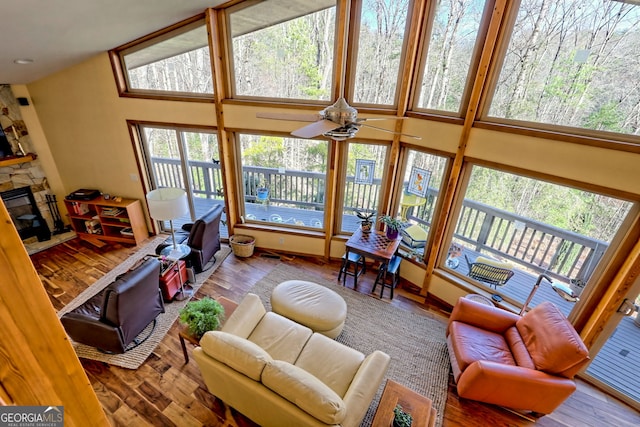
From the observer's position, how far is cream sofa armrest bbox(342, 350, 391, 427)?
82.2 inches

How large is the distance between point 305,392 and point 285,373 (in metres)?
0.20

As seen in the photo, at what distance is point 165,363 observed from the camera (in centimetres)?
312

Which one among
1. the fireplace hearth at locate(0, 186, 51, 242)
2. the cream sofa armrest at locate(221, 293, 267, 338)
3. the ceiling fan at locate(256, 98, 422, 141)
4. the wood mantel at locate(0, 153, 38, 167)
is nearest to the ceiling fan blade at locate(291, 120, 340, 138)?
the ceiling fan at locate(256, 98, 422, 141)

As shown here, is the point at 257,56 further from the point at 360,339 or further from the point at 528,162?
the point at 360,339

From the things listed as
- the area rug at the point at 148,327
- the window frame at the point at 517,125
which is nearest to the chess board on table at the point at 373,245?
the window frame at the point at 517,125

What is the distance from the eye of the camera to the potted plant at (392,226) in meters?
4.17

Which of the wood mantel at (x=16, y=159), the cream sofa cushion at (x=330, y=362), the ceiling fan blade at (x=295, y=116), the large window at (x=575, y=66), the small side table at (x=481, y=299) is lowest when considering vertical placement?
the cream sofa cushion at (x=330, y=362)

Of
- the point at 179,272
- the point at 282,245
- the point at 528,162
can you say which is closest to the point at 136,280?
the point at 179,272

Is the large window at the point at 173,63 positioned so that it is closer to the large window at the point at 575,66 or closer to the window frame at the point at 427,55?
the window frame at the point at 427,55

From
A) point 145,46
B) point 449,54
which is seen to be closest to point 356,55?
point 449,54

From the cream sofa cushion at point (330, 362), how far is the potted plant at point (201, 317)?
0.86 m

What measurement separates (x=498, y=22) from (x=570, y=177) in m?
1.72

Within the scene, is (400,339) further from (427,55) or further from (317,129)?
(427,55)

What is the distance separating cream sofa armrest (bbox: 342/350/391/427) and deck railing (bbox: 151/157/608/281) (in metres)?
2.33
